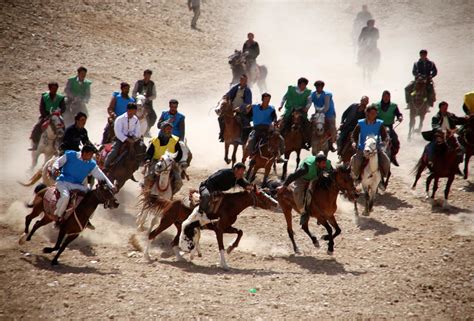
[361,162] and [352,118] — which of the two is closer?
[361,162]

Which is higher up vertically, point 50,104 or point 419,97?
point 419,97

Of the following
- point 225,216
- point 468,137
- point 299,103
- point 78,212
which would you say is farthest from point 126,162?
point 468,137

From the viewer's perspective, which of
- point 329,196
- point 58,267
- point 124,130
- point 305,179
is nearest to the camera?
point 58,267

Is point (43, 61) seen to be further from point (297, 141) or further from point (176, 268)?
point (176, 268)

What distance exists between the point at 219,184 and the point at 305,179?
1.96 metres

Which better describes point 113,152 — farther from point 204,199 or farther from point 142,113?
point 204,199

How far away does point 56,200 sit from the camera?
12.4 m

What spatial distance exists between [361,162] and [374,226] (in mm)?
1529

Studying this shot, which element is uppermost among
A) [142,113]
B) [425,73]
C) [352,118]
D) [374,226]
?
[425,73]

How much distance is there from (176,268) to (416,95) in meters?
14.1

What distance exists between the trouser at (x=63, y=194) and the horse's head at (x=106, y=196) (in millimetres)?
356

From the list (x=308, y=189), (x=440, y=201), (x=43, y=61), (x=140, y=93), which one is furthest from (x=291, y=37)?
(x=308, y=189)

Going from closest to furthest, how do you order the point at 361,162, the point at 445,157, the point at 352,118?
the point at 361,162 → the point at 445,157 → the point at 352,118

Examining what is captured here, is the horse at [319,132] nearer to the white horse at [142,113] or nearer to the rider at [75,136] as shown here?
the white horse at [142,113]
